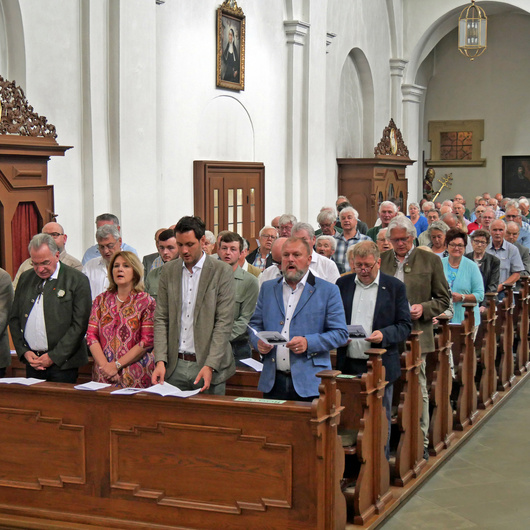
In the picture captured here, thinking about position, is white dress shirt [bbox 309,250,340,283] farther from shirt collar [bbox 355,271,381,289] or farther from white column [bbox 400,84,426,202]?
white column [bbox 400,84,426,202]

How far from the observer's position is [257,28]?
13.9m

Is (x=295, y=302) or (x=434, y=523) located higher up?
(x=295, y=302)

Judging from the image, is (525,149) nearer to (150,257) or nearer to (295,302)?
(150,257)

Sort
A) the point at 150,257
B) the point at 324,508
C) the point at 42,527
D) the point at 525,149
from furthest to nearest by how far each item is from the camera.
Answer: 1. the point at 525,149
2. the point at 150,257
3. the point at 42,527
4. the point at 324,508

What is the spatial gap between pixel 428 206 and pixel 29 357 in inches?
452

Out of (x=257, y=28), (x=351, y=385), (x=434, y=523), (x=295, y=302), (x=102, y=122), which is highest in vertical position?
(x=257, y=28)

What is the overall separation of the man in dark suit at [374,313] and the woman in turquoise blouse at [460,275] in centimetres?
221

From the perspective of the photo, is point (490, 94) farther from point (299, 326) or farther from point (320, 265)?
point (299, 326)

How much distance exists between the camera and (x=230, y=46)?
13039 mm

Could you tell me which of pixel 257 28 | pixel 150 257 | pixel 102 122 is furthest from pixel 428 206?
pixel 150 257

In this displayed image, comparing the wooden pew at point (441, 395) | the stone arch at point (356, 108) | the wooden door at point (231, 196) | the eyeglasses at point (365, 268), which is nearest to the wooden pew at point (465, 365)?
the wooden pew at point (441, 395)

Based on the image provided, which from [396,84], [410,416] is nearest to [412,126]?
[396,84]

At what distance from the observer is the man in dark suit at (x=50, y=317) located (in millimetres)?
5773

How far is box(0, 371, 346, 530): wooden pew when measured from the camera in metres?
4.70
